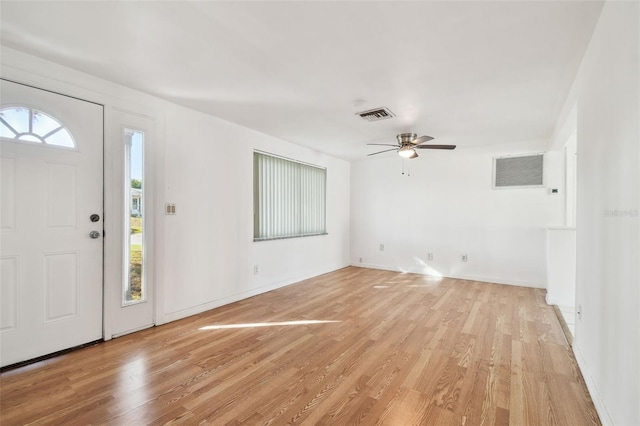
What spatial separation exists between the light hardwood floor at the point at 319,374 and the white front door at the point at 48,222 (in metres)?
0.29

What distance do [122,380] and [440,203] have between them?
5404 millimetres

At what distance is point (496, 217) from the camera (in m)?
5.12

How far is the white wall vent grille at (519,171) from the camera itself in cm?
482

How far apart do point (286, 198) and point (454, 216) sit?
322cm

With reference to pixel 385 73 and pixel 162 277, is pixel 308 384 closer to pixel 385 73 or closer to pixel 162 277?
pixel 162 277

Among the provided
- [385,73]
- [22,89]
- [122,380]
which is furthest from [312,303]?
[22,89]

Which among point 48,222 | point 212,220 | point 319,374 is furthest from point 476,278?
point 48,222

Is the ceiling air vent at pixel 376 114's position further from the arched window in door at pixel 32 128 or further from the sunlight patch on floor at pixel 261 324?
the arched window in door at pixel 32 128

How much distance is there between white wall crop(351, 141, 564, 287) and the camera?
483 centimetres

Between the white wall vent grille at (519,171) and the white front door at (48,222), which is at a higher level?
the white wall vent grille at (519,171)

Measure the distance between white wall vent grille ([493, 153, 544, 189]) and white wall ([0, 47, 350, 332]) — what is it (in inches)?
149

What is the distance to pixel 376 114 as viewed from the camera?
11.4 feet

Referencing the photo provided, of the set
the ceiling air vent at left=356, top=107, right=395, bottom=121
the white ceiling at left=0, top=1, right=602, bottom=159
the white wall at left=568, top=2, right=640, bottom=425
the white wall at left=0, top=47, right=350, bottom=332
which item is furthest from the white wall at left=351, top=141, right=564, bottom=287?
the white wall at left=568, top=2, right=640, bottom=425

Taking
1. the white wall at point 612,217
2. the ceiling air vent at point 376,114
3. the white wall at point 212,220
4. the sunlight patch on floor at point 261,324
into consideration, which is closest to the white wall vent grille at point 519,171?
the ceiling air vent at point 376,114
